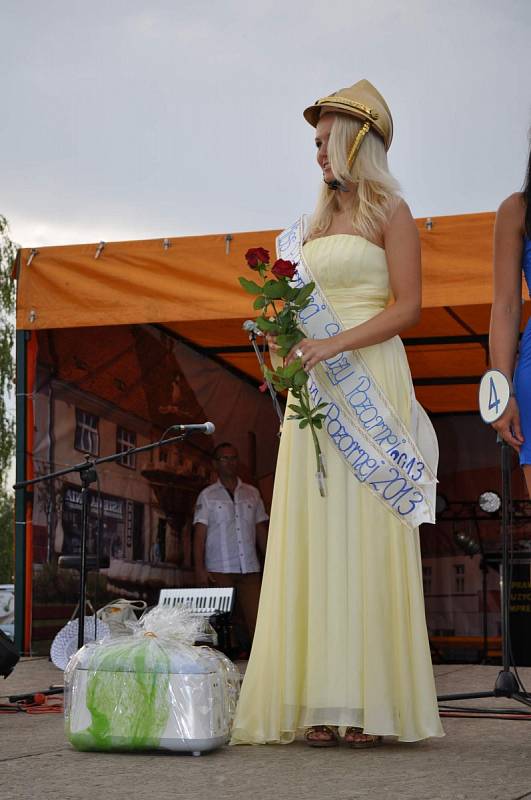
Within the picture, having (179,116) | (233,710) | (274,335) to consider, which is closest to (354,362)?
(274,335)

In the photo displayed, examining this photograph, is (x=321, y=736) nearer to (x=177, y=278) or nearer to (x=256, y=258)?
(x=256, y=258)

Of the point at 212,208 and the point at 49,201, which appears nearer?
the point at 212,208

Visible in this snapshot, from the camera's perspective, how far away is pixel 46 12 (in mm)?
9414

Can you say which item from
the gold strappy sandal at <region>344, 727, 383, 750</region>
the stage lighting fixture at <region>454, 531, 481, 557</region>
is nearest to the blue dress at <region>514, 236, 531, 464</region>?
the gold strappy sandal at <region>344, 727, 383, 750</region>

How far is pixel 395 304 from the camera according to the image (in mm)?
3027

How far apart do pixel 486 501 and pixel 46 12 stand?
5.54 m

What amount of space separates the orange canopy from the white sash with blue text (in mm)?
2481

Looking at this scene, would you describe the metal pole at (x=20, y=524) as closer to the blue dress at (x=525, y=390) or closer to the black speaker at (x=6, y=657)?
the black speaker at (x=6, y=657)

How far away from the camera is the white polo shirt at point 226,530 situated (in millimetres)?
7848

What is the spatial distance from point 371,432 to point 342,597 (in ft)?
1.54

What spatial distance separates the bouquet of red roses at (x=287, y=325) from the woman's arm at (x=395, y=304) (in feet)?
0.12

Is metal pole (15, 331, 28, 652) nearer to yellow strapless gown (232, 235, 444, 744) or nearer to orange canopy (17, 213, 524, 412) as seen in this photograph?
orange canopy (17, 213, 524, 412)

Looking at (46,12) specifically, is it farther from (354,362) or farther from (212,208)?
(354,362)

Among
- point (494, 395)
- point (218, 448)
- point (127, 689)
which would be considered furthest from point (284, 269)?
point (218, 448)
